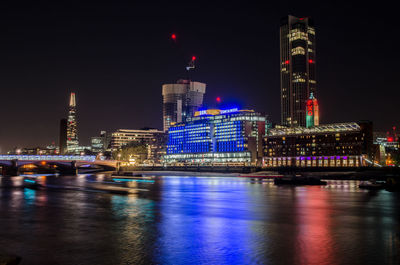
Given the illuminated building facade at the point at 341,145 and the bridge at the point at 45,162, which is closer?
the bridge at the point at 45,162

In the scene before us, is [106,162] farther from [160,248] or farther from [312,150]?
[160,248]

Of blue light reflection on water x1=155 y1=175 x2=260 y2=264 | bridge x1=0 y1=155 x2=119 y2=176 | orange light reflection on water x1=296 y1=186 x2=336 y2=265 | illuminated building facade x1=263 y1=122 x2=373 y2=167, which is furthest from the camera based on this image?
illuminated building facade x1=263 y1=122 x2=373 y2=167

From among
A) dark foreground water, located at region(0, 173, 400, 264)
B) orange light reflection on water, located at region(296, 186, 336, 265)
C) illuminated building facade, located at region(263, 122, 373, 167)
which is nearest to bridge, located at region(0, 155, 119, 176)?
illuminated building facade, located at region(263, 122, 373, 167)

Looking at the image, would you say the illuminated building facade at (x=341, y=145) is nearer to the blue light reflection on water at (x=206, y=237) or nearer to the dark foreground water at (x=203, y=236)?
the dark foreground water at (x=203, y=236)

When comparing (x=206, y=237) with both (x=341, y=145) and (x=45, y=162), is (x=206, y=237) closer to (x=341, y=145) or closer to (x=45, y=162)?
(x=45, y=162)

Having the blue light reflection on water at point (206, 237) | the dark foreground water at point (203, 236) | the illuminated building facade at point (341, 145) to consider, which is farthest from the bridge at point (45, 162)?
the blue light reflection on water at point (206, 237)

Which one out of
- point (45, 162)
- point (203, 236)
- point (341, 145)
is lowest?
point (203, 236)

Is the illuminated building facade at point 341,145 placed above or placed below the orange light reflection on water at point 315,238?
above

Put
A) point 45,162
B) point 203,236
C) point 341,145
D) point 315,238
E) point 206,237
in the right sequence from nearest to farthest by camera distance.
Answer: point 315,238, point 206,237, point 203,236, point 45,162, point 341,145

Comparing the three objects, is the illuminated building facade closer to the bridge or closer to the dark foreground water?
the bridge

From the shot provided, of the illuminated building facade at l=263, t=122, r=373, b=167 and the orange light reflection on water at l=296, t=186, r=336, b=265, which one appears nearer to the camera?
the orange light reflection on water at l=296, t=186, r=336, b=265

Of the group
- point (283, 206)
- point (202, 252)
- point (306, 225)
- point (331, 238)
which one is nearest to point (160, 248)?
point (202, 252)

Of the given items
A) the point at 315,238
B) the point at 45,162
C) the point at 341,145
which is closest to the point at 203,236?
the point at 315,238

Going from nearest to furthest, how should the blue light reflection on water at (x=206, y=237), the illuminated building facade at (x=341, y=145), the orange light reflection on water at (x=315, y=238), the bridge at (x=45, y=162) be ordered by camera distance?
1. the orange light reflection on water at (x=315, y=238)
2. the blue light reflection on water at (x=206, y=237)
3. the bridge at (x=45, y=162)
4. the illuminated building facade at (x=341, y=145)
